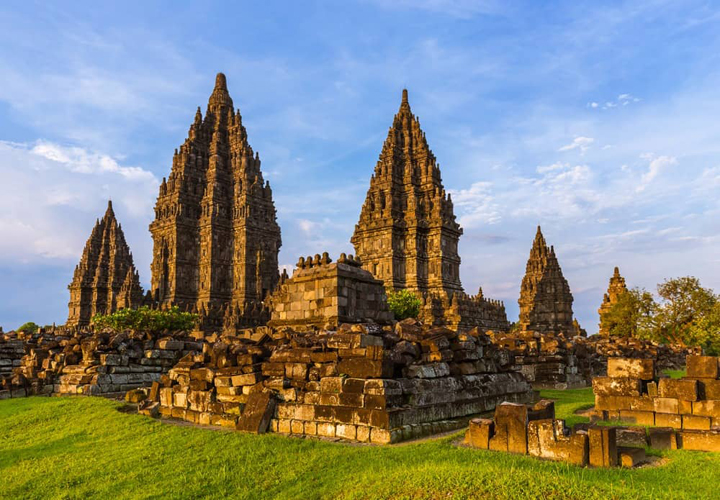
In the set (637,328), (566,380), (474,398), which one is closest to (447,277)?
(637,328)

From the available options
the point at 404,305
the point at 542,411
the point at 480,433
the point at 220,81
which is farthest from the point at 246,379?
the point at 220,81

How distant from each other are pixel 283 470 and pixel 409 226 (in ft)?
130

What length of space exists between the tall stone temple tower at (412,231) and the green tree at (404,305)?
11.4 feet

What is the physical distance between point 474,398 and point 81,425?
25.0 ft

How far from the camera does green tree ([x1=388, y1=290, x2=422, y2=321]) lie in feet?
124

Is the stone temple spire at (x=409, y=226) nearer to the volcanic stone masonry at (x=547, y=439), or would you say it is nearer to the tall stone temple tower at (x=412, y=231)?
the tall stone temple tower at (x=412, y=231)

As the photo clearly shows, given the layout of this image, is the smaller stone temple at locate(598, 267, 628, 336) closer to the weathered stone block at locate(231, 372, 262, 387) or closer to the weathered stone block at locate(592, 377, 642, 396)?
the weathered stone block at locate(592, 377, 642, 396)

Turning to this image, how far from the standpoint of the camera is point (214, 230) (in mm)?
59188

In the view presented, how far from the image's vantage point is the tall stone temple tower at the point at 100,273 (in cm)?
7062

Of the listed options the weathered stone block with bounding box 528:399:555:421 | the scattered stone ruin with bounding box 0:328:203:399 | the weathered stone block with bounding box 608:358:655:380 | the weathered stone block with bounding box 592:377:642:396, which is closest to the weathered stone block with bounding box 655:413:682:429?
the weathered stone block with bounding box 592:377:642:396

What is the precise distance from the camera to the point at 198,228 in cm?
6078

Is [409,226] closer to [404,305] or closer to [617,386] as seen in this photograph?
[404,305]

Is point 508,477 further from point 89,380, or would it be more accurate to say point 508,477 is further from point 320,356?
point 89,380

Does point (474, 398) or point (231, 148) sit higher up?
point (231, 148)
